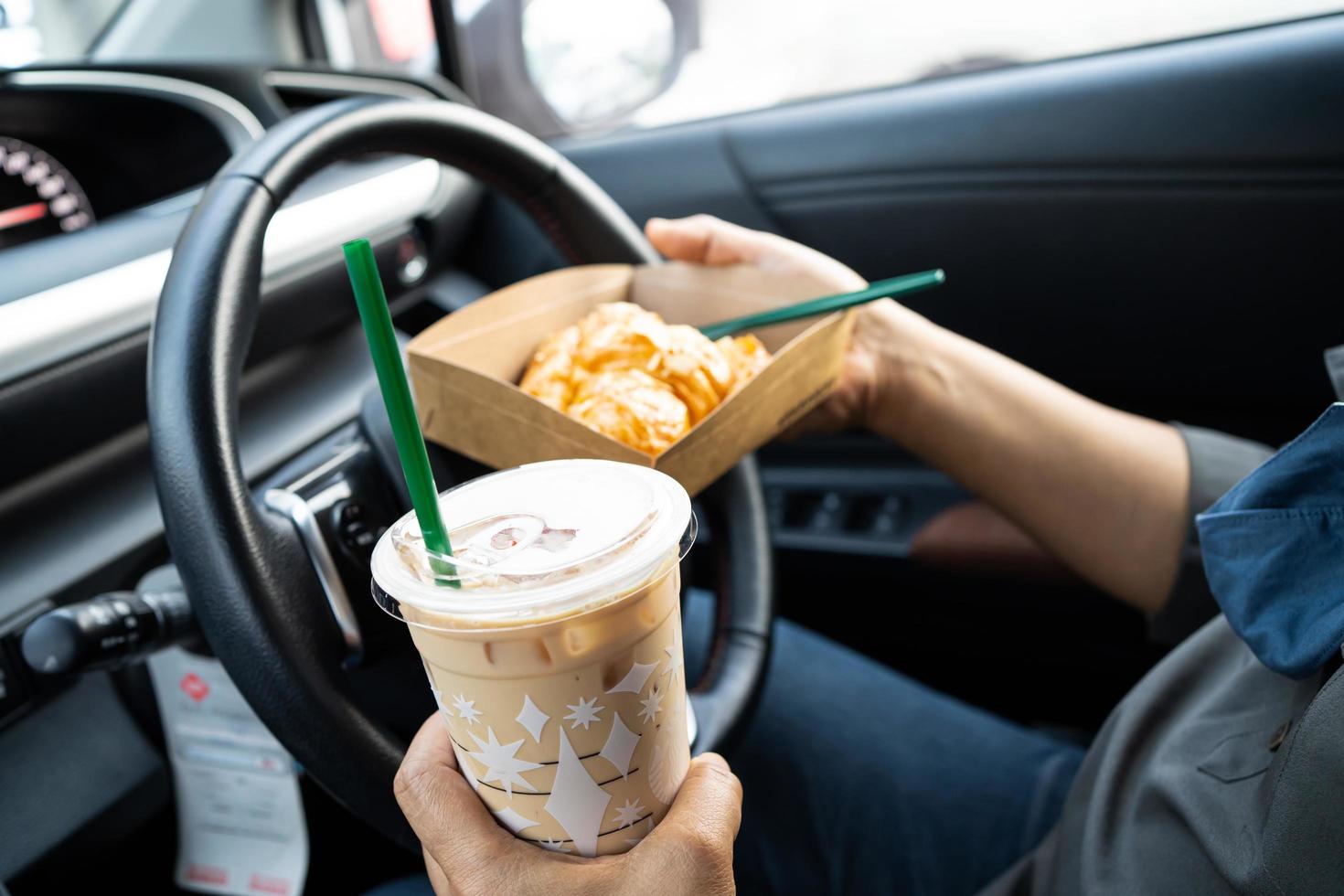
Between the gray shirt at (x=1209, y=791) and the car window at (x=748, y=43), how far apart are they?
1060mm

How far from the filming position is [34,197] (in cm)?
134

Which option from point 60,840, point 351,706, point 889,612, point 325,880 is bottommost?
point 889,612

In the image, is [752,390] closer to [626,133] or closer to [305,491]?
[305,491]

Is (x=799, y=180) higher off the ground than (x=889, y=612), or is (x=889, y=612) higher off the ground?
(x=799, y=180)

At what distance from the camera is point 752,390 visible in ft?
2.50

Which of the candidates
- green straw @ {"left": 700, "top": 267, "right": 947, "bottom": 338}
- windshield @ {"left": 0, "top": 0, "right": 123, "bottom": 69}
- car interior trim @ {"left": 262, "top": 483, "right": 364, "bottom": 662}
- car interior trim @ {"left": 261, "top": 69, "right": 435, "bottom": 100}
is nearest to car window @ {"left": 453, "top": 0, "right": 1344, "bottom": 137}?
car interior trim @ {"left": 261, "top": 69, "right": 435, "bottom": 100}

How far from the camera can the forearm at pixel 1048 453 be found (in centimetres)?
102

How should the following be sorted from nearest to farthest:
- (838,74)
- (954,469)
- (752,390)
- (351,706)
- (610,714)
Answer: (610,714), (351,706), (752,390), (954,469), (838,74)

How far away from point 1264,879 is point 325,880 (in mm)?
860

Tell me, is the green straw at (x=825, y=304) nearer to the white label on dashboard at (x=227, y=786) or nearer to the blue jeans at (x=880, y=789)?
the blue jeans at (x=880, y=789)

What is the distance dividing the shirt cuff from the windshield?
61.1 inches

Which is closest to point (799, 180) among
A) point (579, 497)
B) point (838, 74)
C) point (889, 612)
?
point (838, 74)

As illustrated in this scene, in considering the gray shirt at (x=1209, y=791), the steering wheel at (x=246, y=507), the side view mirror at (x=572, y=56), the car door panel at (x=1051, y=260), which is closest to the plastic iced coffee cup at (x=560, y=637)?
the steering wheel at (x=246, y=507)

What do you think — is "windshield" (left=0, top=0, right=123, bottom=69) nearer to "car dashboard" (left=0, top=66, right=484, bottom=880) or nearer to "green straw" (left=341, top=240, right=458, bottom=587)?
"car dashboard" (left=0, top=66, right=484, bottom=880)
